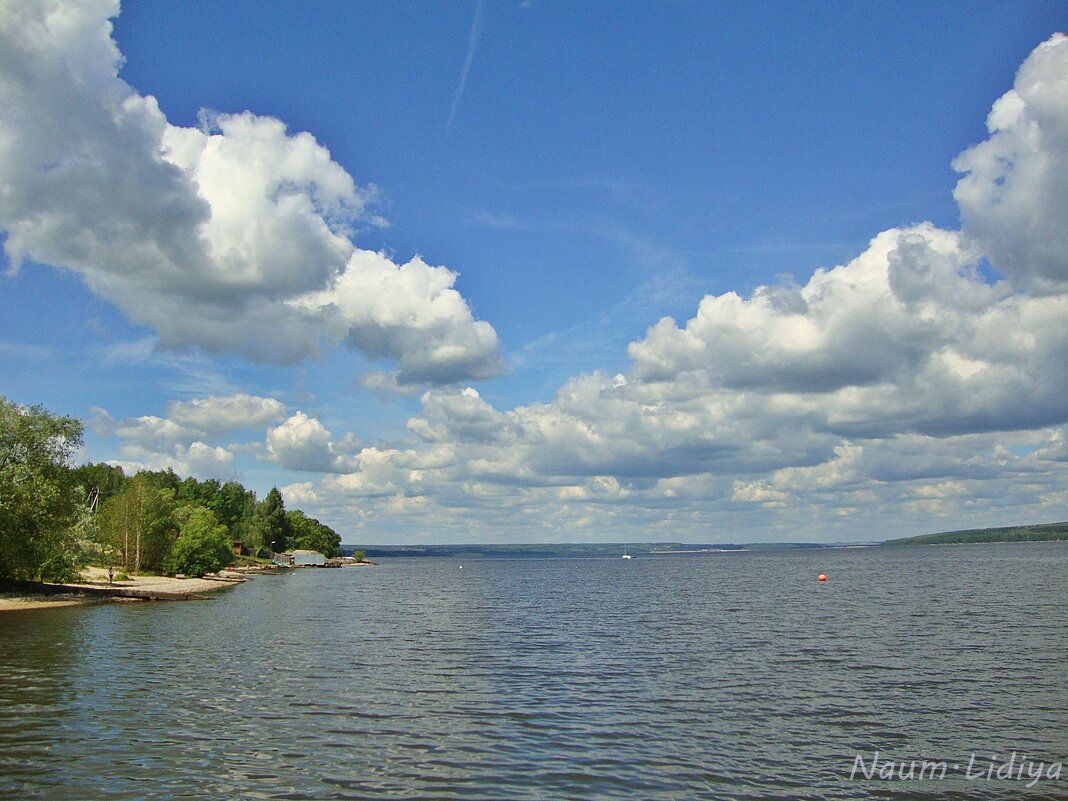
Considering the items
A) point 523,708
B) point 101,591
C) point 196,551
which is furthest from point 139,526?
point 523,708

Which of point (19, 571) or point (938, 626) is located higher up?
point (19, 571)

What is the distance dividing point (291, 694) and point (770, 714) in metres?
19.7

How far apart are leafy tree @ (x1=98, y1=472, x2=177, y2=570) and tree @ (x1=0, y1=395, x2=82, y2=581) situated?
160 feet

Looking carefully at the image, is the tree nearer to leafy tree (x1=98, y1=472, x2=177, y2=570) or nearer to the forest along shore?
the forest along shore

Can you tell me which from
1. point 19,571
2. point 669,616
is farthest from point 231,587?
point 669,616

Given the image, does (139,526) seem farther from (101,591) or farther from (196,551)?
(101,591)

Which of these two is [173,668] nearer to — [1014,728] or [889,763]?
[889,763]

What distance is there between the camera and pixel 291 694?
32688mm

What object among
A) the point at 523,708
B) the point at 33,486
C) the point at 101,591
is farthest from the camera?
the point at 101,591

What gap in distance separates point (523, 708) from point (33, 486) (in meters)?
56.4

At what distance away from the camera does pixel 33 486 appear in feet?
219

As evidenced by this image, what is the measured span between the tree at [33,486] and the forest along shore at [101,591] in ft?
10.5

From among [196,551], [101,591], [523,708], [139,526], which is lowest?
[523,708]

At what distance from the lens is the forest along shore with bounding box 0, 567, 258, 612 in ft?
237
